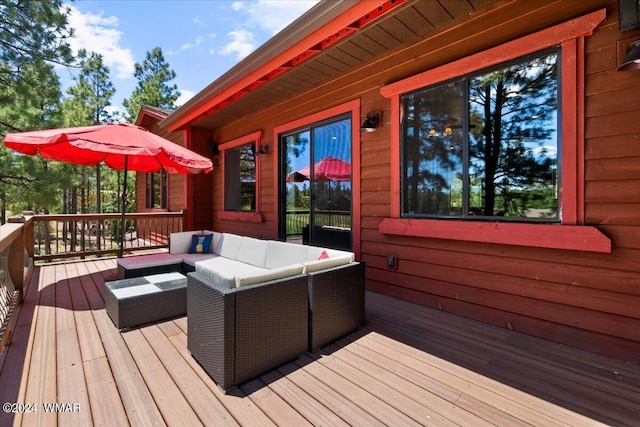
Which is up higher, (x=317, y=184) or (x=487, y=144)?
(x=487, y=144)

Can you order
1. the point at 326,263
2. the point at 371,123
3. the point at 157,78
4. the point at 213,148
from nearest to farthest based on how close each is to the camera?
1. the point at 326,263
2. the point at 371,123
3. the point at 213,148
4. the point at 157,78

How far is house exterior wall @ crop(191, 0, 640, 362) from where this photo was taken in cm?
211

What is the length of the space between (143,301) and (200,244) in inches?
71.0

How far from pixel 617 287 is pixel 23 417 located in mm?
3665

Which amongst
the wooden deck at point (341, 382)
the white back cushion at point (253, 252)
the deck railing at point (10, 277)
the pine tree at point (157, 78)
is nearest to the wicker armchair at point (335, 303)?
the wooden deck at point (341, 382)

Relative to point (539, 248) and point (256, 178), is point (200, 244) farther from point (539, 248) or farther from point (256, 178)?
point (539, 248)

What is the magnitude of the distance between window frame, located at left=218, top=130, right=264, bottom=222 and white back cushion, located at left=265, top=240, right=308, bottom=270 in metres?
1.98

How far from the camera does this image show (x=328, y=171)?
4383 mm

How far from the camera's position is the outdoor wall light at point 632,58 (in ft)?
6.18

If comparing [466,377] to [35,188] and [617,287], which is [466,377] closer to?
[617,287]

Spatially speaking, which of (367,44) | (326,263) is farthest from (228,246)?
(367,44)

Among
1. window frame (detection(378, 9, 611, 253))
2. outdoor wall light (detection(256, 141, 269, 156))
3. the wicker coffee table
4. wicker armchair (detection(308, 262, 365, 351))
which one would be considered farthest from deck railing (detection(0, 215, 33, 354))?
window frame (detection(378, 9, 611, 253))

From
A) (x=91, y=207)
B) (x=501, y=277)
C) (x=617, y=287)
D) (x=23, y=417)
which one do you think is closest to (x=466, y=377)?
(x=501, y=277)

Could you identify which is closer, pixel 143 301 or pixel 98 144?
pixel 143 301
